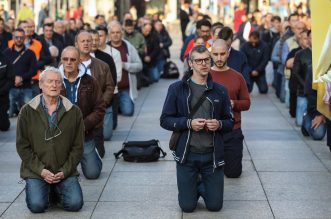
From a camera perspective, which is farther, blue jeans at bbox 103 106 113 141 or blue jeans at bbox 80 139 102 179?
blue jeans at bbox 103 106 113 141

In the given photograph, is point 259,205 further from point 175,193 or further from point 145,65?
point 145,65

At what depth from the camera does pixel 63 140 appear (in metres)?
9.14

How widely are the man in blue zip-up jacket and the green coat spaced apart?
931 millimetres

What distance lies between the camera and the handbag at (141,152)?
12.1 metres

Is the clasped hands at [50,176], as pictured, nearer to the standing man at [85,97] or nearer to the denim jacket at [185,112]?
the denim jacket at [185,112]

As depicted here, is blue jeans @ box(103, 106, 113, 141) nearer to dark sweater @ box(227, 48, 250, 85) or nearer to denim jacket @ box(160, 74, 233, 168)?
dark sweater @ box(227, 48, 250, 85)

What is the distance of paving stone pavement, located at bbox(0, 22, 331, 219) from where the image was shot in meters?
9.25

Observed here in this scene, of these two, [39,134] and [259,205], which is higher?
[39,134]

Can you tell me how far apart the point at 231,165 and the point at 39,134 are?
9.16 feet

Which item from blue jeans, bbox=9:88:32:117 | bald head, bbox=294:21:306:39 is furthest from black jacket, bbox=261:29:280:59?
blue jeans, bbox=9:88:32:117

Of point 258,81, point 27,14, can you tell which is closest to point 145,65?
point 258,81

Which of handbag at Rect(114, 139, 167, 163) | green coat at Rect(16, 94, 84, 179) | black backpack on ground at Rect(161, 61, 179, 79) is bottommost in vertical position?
black backpack on ground at Rect(161, 61, 179, 79)

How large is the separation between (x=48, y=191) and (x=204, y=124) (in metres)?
1.73

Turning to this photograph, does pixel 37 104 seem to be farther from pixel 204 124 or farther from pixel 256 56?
pixel 256 56
